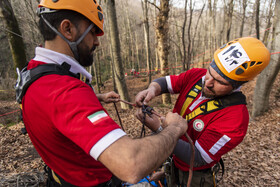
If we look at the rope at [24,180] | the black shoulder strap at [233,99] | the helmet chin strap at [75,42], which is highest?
the helmet chin strap at [75,42]

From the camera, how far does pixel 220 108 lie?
74.1 inches

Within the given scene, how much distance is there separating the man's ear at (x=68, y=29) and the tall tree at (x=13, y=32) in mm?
6753

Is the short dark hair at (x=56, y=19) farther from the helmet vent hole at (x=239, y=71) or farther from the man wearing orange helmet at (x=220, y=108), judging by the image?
the helmet vent hole at (x=239, y=71)

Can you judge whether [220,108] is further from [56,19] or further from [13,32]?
[13,32]

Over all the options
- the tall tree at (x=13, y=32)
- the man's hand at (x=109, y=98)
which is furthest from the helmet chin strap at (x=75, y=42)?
the tall tree at (x=13, y=32)

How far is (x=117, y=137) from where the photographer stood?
3.10 ft

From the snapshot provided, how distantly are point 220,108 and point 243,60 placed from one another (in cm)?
62

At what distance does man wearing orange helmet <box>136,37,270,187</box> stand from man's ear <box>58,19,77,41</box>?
1258mm

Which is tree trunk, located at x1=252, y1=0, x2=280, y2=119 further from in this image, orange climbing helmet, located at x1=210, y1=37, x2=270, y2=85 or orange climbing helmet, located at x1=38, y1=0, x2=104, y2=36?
orange climbing helmet, located at x1=38, y1=0, x2=104, y2=36

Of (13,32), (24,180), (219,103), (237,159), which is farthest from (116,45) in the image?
(237,159)

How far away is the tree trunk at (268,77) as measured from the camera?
573cm

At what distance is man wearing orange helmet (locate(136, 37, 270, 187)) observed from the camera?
68.6 inches

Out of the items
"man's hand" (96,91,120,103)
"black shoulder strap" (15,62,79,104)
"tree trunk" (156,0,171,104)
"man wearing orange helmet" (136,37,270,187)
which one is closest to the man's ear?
"black shoulder strap" (15,62,79,104)

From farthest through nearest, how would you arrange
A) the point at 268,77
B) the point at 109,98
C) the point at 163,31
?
the point at 163,31 < the point at 268,77 < the point at 109,98
